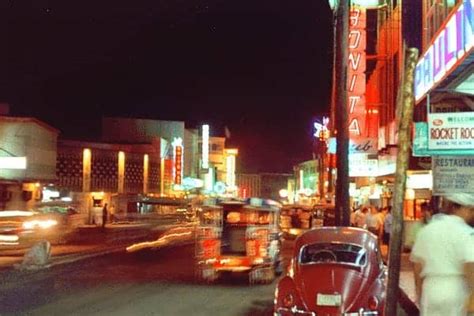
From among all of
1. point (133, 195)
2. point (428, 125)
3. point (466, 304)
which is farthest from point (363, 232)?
point (133, 195)

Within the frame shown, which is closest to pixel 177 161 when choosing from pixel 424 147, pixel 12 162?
pixel 12 162

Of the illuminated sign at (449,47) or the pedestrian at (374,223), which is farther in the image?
the pedestrian at (374,223)

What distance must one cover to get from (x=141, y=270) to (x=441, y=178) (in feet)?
38.7

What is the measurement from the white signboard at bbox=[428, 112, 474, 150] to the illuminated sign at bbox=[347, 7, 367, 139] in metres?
18.4

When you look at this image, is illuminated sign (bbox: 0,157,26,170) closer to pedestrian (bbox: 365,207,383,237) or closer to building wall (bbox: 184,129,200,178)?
pedestrian (bbox: 365,207,383,237)

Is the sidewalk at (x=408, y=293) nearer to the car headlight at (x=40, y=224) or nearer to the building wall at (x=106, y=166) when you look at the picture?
the car headlight at (x=40, y=224)

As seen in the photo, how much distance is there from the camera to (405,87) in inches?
317

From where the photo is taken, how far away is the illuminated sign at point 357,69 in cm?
3325

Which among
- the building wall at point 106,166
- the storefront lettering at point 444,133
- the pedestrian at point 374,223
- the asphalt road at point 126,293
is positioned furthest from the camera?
the building wall at point 106,166

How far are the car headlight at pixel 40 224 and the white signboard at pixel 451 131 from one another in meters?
17.9

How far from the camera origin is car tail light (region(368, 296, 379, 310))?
452 inches

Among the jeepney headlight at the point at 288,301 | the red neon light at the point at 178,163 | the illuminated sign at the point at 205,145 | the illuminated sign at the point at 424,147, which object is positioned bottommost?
the jeepney headlight at the point at 288,301

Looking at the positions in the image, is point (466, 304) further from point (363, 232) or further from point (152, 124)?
point (152, 124)

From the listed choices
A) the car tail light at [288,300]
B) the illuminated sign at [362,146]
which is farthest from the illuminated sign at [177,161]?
the car tail light at [288,300]
